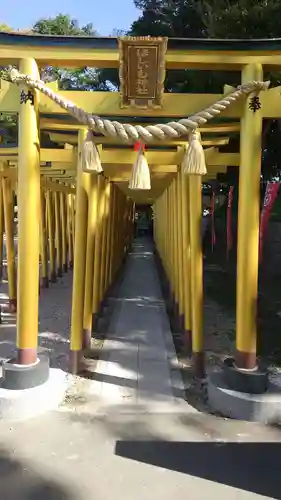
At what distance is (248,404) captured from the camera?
14.0 ft

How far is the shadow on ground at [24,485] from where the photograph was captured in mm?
3043

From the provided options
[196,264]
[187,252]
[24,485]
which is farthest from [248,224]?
[24,485]

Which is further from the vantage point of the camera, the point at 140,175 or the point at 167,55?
the point at 167,55

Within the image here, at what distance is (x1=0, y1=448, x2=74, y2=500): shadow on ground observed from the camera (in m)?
3.04

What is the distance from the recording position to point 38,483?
320cm

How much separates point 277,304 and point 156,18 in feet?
33.0

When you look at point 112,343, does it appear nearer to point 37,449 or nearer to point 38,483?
point 37,449

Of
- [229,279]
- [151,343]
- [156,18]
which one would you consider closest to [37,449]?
[151,343]

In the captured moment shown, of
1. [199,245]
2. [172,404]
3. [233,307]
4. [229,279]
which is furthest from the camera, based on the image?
[229,279]

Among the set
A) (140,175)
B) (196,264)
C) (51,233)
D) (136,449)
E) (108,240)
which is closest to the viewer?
(136,449)

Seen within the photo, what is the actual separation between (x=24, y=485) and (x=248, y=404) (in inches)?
81.7

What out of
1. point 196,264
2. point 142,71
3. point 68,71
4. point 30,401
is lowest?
point 30,401

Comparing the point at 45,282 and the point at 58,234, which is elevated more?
the point at 58,234

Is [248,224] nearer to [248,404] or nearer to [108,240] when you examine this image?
[248,404]
